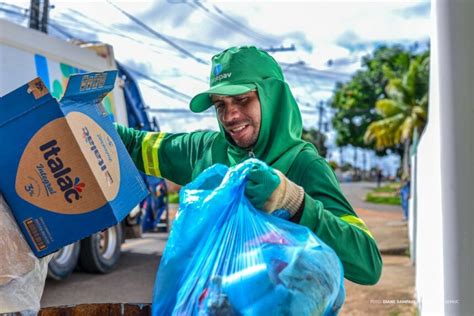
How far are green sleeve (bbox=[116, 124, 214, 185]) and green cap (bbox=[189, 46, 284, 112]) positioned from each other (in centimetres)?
29

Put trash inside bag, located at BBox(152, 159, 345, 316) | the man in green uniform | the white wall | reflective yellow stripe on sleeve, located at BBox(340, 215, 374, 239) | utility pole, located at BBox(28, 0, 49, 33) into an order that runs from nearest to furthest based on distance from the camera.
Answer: trash inside bag, located at BBox(152, 159, 345, 316) → the man in green uniform → reflective yellow stripe on sleeve, located at BBox(340, 215, 374, 239) → the white wall → utility pole, located at BBox(28, 0, 49, 33)

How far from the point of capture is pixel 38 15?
1255cm

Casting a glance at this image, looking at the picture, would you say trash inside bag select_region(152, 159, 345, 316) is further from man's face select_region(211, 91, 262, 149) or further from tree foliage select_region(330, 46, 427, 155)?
tree foliage select_region(330, 46, 427, 155)

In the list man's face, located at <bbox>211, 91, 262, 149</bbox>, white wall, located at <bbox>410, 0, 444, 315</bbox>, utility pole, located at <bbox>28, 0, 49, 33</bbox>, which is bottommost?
white wall, located at <bbox>410, 0, 444, 315</bbox>

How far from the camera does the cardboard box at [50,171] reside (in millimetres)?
1739

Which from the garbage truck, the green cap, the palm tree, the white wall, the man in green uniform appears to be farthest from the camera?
the palm tree

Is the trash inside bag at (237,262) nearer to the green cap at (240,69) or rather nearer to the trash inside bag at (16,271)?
the green cap at (240,69)

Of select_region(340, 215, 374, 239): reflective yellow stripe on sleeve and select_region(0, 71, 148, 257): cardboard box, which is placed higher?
select_region(0, 71, 148, 257): cardboard box

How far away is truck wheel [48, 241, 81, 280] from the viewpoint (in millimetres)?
6066

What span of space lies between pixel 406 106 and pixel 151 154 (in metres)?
24.3

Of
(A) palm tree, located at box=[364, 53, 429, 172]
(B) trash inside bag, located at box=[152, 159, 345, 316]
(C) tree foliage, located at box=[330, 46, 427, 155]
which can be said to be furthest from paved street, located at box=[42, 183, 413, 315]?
(C) tree foliage, located at box=[330, 46, 427, 155]

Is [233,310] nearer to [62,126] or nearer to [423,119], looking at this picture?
[62,126]

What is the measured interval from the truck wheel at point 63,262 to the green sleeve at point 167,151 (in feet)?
13.1

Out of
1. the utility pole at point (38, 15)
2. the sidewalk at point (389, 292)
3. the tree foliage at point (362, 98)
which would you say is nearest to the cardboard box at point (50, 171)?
the sidewalk at point (389, 292)
